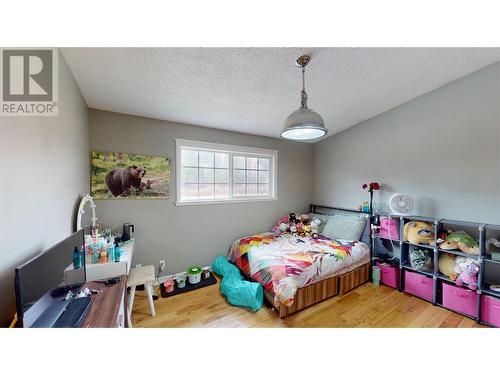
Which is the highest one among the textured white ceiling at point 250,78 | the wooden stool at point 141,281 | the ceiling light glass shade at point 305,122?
the textured white ceiling at point 250,78

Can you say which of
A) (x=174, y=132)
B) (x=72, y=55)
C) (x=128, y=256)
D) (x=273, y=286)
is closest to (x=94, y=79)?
(x=72, y=55)

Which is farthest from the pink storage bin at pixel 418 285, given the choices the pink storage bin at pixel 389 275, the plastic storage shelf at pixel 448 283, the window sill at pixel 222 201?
the window sill at pixel 222 201

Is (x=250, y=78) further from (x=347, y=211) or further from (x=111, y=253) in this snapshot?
(x=347, y=211)

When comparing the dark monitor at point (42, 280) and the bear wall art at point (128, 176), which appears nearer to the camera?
the dark monitor at point (42, 280)

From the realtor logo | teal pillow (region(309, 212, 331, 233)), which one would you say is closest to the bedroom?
the realtor logo

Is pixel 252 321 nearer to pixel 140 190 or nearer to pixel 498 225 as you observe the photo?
pixel 140 190

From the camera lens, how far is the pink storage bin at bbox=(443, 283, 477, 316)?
1.86 m

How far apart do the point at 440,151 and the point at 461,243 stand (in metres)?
1.10

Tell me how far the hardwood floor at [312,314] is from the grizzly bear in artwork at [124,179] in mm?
1290

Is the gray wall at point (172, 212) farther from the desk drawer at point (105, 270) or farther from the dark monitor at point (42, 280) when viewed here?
the dark monitor at point (42, 280)

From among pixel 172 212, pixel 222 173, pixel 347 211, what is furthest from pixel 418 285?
pixel 172 212

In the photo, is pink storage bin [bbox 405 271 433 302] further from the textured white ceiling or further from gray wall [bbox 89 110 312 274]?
the textured white ceiling

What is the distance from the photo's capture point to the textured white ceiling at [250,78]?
1.51 meters

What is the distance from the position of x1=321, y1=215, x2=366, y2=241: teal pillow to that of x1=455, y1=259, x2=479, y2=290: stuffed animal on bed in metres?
1.07
